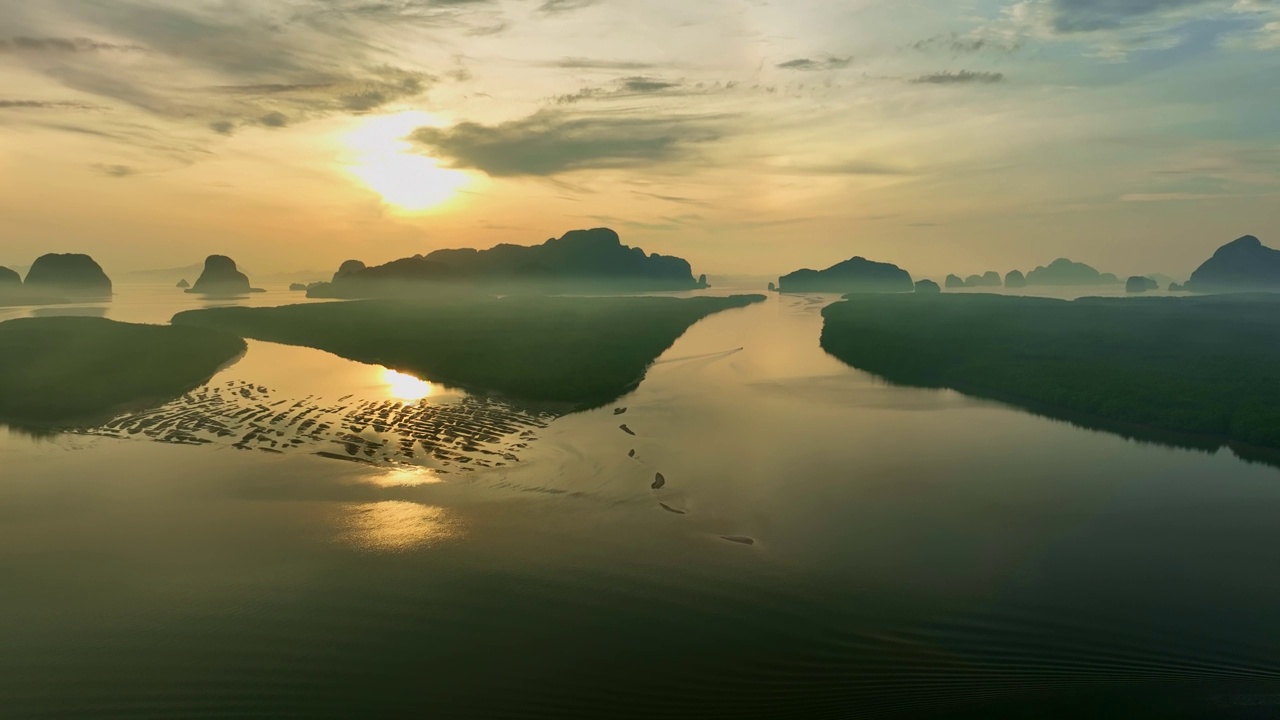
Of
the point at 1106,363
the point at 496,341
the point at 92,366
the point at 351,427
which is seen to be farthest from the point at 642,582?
the point at 496,341

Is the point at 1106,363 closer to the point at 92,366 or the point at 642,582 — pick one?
the point at 642,582

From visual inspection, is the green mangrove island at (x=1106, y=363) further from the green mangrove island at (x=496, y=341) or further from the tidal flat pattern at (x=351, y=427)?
the tidal flat pattern at (x=351, y=427)

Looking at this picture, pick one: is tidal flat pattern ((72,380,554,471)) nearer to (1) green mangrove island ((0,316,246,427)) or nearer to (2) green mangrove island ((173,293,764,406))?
(1) green mangrove island ((0,316,246,427))

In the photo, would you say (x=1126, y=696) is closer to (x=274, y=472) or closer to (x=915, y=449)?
(x=915, y=449)

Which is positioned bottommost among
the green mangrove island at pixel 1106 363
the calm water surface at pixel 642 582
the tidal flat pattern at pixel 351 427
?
the calm water surface at pixel 642 582

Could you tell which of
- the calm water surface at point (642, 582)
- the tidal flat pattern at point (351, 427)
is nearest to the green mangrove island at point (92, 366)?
the tidal flat pattern at point (351, 427)

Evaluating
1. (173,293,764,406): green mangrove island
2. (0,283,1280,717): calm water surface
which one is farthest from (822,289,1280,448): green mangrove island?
(173,293,764,406): green mangrove island
